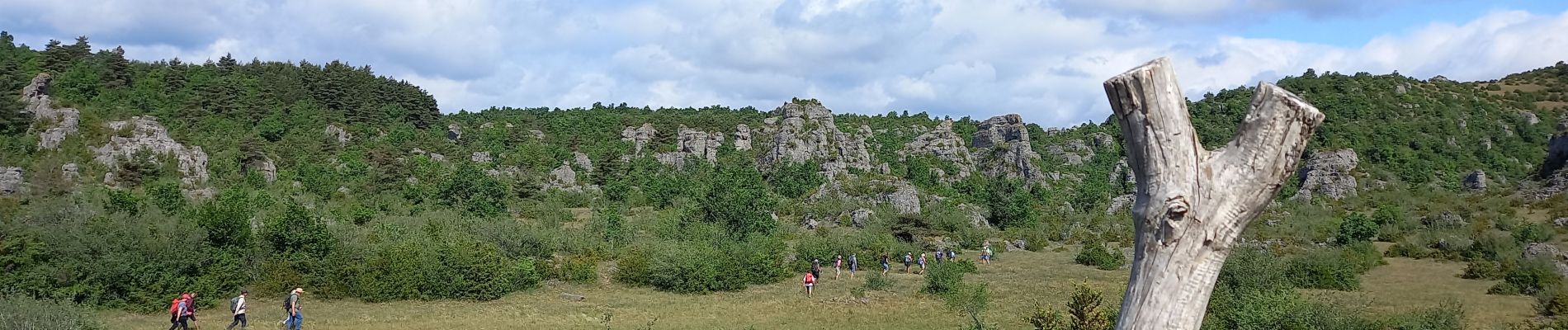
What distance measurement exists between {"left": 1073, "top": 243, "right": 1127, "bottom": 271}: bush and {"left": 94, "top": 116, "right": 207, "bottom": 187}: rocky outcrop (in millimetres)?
47310

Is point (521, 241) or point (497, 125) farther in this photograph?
point (497, 125)

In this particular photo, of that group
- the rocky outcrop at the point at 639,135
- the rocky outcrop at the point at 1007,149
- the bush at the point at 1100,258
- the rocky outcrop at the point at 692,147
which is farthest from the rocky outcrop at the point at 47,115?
the rocky outcrop at the point at 1007,149

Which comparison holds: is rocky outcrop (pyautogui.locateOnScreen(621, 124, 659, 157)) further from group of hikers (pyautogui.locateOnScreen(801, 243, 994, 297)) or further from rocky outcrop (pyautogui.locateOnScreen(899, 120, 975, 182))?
group of hikers (pyautogui.locateOnScreen(801, 243, 994, 297))

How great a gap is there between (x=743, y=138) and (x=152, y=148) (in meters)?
54.3

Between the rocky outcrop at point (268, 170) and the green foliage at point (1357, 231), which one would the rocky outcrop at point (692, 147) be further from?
the green foliage at point (1357, 231)

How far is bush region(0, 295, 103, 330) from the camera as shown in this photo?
49.5 ft

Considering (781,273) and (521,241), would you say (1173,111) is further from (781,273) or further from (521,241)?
(521,241)

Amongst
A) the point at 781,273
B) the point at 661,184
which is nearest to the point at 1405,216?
the point at 781,273

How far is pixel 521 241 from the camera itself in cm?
3662

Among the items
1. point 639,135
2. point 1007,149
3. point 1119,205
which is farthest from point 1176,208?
point 1007,149

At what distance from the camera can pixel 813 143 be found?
8794cm

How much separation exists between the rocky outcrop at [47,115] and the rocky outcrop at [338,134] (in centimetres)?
1590

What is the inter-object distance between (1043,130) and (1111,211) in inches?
1493

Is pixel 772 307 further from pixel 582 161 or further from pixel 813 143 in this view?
pixel 813 143
